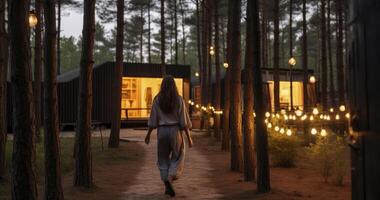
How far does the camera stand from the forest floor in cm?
710

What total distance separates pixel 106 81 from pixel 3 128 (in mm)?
19506

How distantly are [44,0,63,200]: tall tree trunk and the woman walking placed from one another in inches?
55.6

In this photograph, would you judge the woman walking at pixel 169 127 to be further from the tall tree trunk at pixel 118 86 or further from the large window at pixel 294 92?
the large window at pixel 294 92

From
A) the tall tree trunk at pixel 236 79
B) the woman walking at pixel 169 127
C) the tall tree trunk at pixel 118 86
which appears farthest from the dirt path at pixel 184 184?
the tall tree trunk at pixel 118 86

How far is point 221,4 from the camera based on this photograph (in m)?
30.2

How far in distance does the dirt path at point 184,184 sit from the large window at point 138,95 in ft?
56.2

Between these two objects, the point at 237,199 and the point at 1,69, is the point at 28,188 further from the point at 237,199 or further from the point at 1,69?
the point at 1,69

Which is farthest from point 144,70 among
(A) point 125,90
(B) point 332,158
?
(B) point 332,158

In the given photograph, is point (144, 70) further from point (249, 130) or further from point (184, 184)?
point (249, 130)

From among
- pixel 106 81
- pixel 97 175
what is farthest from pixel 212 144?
pixel 106 81

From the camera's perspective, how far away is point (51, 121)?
6.08m

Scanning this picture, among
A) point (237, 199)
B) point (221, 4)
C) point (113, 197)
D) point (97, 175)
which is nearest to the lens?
point (237, 199)

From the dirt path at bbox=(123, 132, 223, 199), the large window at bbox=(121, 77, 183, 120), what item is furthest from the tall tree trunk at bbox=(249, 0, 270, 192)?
the large window at bbox=(121, 77, 183, 120)

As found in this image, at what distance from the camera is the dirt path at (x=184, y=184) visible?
7.08 metres
